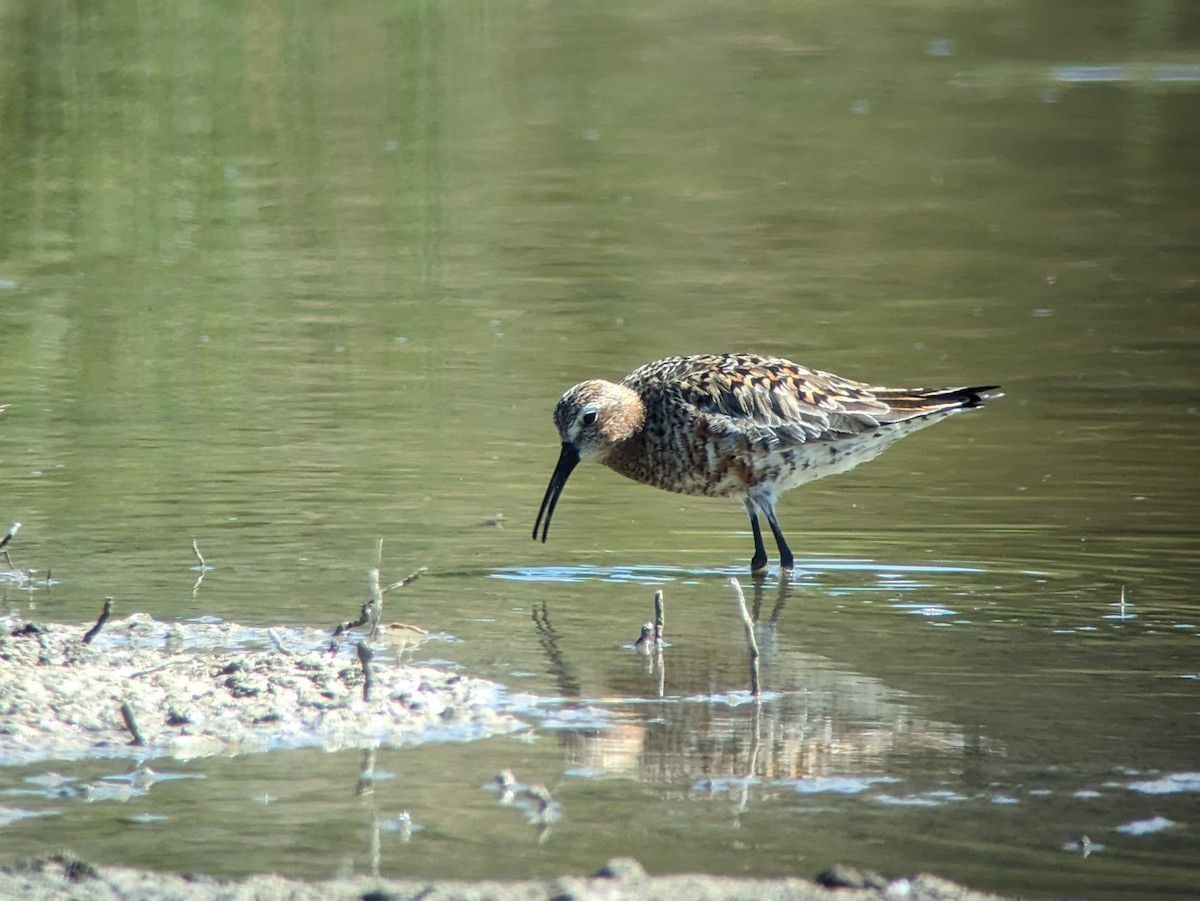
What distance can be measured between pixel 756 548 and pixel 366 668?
3.25 meters

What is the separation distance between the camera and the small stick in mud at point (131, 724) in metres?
5.86

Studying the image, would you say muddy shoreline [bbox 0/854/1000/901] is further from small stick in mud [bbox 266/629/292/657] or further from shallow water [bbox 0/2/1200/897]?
small stick in mud [bbox 266/629/292/657]

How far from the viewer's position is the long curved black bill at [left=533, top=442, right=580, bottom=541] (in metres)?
9.08

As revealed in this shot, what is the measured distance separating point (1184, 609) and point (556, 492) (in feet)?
8.68

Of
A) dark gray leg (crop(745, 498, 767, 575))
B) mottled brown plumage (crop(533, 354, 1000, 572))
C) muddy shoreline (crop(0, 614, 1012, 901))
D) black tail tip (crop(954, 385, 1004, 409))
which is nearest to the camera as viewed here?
muddy shoreline (crop(0, 614, 1012, 901))

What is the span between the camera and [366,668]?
20.5ft

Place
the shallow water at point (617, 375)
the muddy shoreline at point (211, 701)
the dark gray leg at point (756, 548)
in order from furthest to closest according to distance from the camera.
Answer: the dark gray leg at point (756, 548) → the muddy shoreline at point (211, 701) → the shallow water at point (617, 375)

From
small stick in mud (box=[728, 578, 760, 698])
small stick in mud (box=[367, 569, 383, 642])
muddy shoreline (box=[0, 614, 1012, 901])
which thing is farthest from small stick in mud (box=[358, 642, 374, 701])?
small stick in mud (box=[728, 578, 760, 698])

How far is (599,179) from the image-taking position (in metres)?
19.8

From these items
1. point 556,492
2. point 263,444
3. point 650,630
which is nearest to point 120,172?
point 263,444

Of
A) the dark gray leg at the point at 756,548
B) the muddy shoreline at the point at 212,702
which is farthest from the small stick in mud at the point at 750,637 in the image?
the dark gray leg at the point at 756,548

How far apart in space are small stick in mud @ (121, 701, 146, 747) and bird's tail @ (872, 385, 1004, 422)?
4.66m

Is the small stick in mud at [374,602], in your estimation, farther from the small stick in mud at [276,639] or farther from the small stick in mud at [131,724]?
the small stick in mud at [131,724]

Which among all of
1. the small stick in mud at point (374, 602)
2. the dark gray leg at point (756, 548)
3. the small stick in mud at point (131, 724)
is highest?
the small stick in mud at point (374, 602)
